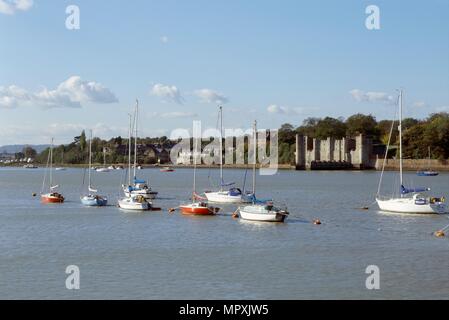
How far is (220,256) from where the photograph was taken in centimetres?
3080

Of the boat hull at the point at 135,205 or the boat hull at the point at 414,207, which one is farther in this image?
the boat hull at the point at 135,205

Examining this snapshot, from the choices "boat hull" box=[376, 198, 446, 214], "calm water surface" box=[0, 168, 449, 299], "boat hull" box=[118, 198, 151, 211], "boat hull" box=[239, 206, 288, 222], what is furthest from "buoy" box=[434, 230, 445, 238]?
"boat hull" box=[118, 198, 151, 211]

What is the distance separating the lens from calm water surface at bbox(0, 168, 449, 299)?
79.5ft

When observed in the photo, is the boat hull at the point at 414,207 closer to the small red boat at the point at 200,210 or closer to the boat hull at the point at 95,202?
the small red boat at the point at 200,210

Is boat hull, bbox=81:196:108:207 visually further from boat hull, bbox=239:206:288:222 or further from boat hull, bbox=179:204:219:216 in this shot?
boat hull, bbox=239:206:288:222

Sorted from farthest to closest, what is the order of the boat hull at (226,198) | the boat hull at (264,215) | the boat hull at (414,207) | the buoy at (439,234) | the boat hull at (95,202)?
the boat hull at (226,198), the boat hull at (95,202), the boat hull at (414,207), the boat hull at (264,215), the buoy at (439,234)

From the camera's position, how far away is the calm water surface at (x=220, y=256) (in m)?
24.2

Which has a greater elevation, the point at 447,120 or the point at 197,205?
the point at 447,120

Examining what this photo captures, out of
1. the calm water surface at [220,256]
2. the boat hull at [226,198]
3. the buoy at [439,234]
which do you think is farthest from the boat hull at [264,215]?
the boat hull at [226,198]

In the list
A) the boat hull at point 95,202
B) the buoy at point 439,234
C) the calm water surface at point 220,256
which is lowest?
the calm water surface at point 220,256

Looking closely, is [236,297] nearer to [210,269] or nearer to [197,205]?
[210,269]

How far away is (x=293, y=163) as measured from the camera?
643 feet
